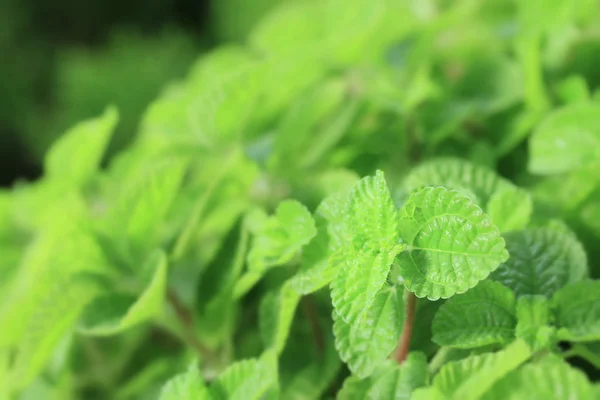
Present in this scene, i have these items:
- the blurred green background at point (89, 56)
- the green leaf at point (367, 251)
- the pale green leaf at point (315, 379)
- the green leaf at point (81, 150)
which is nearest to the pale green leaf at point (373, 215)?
the green leaf at point (367, 251)

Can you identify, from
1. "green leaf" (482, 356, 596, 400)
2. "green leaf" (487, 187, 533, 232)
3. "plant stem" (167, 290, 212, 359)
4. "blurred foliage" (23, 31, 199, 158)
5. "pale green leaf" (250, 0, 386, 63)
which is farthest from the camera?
"blurred foliage" (23, 31, 199, 158)

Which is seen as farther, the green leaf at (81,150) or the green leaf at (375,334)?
the green leaf at (81,150)

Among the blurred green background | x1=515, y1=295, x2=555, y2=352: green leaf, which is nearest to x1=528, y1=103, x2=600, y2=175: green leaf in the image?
x1=515, y1=295, x2=555, y2=352: green leaf

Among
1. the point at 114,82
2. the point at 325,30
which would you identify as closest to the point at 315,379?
the point at 325,30

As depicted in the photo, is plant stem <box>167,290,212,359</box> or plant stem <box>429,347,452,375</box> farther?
plant stem <box>167,290,212,359</box>

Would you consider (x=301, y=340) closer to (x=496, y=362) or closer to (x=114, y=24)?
(x=496, y=362)

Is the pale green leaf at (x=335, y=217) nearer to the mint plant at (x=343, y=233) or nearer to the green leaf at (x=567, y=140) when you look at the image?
the mint plant at (x=343, y=233)

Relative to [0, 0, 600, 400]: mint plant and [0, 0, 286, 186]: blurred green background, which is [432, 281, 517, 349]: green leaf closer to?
[0, 0, 600, 400]: mint plant
